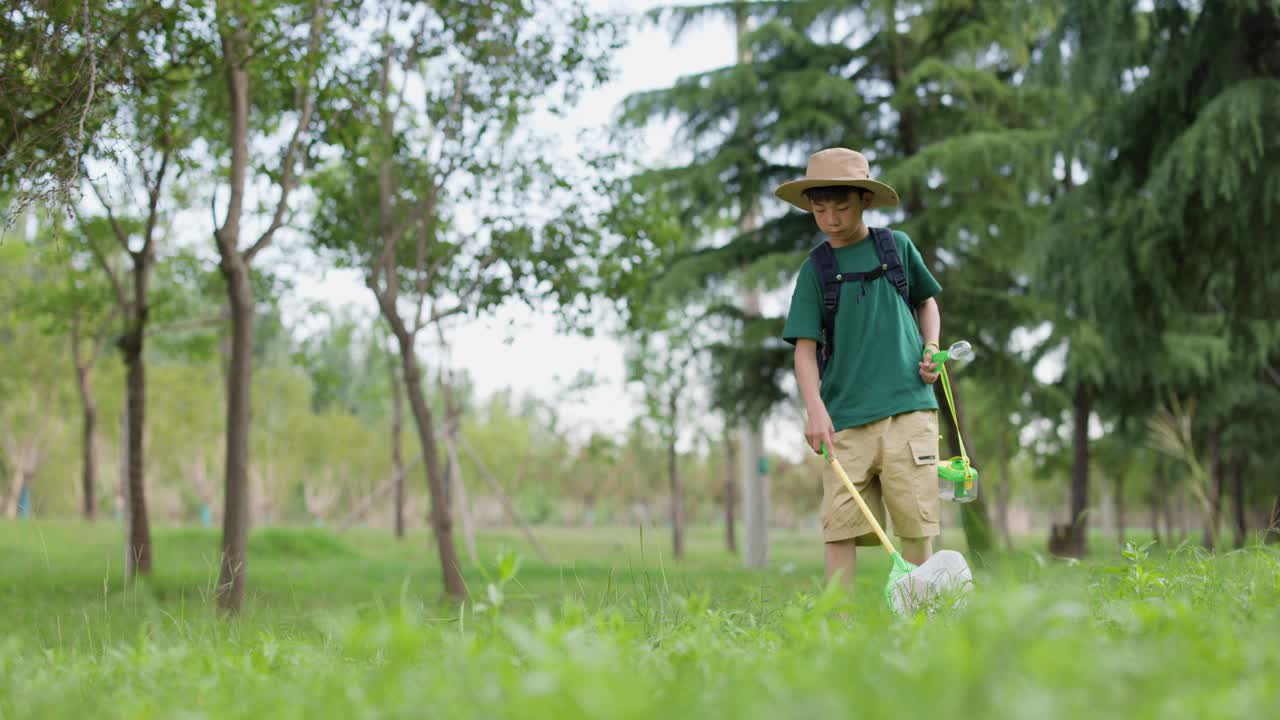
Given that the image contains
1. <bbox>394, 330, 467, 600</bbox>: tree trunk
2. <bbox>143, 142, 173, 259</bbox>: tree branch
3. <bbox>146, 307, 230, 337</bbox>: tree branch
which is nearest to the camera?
<bbox>143, 142, 173, 259</bbox>: tree branch

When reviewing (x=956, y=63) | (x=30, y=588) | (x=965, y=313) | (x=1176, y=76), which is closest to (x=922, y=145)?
(x=956, y=63)

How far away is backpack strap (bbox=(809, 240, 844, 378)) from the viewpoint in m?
3.95

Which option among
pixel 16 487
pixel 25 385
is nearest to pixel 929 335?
pixel 25 385

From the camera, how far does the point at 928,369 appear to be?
383 centimetres

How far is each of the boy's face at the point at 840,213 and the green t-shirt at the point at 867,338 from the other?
0.13 m

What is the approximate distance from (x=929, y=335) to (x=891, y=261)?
0.34 meters

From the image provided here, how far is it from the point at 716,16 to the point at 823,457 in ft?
35.2

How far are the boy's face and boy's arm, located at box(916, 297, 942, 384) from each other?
0.44m

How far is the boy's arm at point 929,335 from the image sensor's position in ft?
12.6

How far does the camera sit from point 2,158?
4.68 meters

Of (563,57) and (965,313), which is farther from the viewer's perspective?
(965,313)

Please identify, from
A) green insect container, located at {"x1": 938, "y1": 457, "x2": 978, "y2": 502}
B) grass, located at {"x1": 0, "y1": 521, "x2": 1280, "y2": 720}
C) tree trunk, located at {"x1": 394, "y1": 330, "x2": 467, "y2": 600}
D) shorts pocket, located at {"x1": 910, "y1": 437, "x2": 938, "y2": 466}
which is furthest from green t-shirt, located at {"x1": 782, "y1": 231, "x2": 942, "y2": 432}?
tree trunk, located at {"x1": 394, "y1": 330, "x2": 467, "y2": 600}

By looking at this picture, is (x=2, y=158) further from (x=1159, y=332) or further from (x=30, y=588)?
(x=1159, y=332)

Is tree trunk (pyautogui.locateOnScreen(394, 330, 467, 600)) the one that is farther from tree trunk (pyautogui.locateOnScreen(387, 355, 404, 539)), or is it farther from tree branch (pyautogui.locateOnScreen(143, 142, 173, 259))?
tree trunk (pyautogui.locateOnScreen(387, 355, 404, 539))
